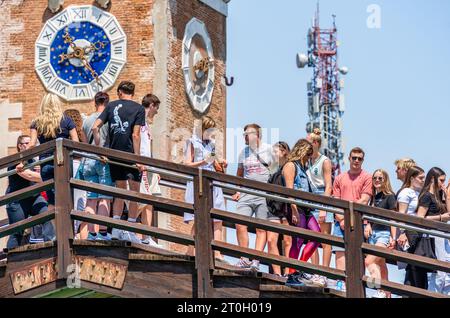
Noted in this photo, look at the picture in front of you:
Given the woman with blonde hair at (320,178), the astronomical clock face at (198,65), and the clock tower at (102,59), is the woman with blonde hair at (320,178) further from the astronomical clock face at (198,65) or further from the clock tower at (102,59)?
the astronomical clock face at (198,65)

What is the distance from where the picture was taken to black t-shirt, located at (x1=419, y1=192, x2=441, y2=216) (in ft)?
55.0

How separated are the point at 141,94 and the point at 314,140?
6.27 metres

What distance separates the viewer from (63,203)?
53.8 ft

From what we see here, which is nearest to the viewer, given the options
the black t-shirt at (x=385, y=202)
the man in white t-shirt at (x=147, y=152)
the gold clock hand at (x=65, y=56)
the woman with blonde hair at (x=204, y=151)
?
the black t-shirt at (x=385, y=202)

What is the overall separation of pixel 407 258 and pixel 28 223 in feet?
12.6

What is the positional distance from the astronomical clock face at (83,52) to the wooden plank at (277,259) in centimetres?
823

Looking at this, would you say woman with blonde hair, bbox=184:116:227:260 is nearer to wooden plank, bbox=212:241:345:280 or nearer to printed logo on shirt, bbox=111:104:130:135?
printed logo on shirt, bbox=111:104:130:135

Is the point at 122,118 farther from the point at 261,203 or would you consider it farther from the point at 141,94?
the point at 141,94

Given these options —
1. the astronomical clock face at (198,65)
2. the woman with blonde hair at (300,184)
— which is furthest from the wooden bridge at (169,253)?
the astronomical clock face at (198,65)

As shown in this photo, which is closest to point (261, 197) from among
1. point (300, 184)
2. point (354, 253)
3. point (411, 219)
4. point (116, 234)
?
point (300, 184)

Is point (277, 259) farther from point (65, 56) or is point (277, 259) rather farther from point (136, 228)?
point (65, 56)

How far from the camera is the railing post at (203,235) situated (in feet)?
52.0

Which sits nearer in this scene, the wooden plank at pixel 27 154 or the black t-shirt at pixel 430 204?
the wooden plank at pixel 27 154

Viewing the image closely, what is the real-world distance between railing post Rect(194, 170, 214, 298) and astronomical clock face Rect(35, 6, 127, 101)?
7981 mm
